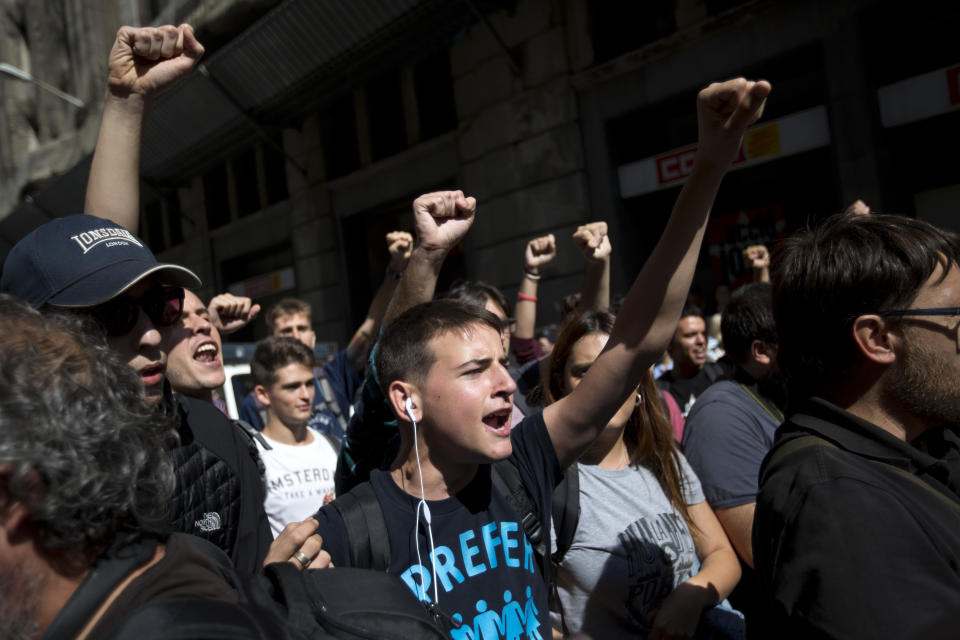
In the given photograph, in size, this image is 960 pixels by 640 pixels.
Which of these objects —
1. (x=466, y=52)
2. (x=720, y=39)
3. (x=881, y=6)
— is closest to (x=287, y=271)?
(x=466, y=52)

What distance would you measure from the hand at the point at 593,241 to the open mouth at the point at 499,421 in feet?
3.95

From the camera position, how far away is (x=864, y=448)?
5.48 feet

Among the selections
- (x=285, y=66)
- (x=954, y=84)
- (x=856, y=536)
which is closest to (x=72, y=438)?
(x=856, y=536)

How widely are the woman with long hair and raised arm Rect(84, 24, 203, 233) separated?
5.45 feet

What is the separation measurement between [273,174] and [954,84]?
1164 centimetres

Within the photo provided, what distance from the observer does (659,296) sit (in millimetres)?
2051

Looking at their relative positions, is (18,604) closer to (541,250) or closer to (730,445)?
(730,445)

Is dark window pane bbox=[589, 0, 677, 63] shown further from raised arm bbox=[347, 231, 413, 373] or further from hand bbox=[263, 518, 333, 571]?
hand bbox=[263, 518, 333, 571]

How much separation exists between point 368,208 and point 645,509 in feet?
36.1

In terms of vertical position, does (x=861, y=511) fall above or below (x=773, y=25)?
below

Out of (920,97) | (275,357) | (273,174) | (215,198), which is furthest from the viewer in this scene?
(215,198)

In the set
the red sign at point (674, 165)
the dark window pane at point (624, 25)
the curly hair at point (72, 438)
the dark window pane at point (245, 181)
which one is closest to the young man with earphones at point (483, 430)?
the curly hair at point (72, 438)

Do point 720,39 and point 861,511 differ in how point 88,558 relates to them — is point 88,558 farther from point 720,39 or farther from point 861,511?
point 720,39

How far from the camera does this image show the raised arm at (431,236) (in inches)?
94.6
